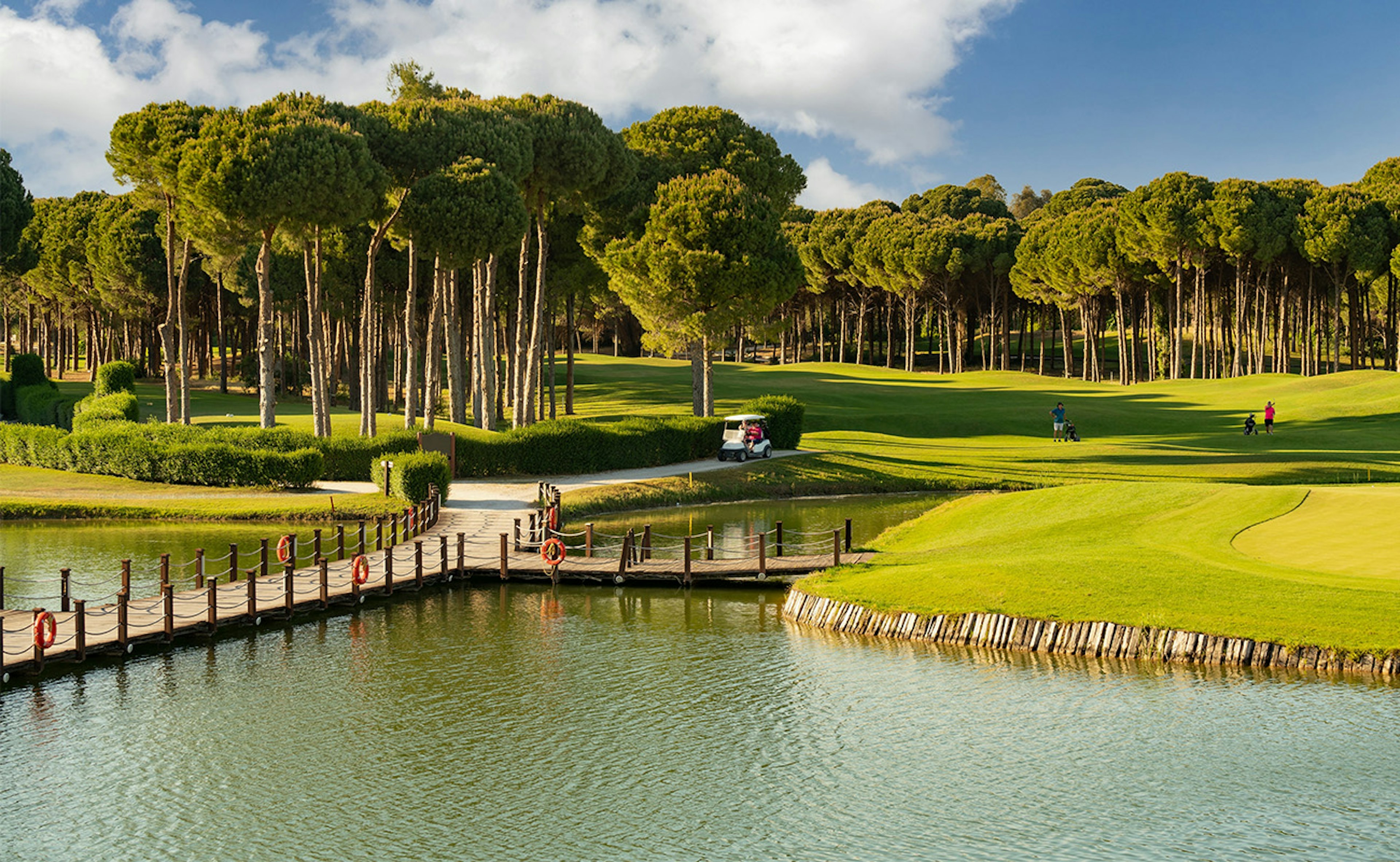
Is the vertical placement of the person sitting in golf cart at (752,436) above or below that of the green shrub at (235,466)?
above

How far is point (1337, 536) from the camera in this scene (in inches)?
1053

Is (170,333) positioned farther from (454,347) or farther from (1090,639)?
(1090,639)

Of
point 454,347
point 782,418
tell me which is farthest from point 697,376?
point 454,347

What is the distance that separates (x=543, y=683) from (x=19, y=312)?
11274 centimetres

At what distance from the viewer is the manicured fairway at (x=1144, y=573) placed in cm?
2075

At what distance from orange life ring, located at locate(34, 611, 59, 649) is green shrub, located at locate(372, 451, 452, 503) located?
19615 mm

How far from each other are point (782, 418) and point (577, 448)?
1237 centimetres

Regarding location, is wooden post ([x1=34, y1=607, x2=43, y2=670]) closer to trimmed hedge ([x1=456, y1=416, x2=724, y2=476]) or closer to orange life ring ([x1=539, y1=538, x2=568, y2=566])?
orange life ring ([x1=539, y1=538, x2=568, y2=566])

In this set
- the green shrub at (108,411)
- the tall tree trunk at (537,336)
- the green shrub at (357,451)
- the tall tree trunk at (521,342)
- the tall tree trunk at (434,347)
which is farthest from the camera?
the tall tree trunk at (521,342)

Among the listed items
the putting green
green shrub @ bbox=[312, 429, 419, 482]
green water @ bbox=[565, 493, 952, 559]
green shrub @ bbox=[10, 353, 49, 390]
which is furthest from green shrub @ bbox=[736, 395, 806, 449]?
green shrub @ bbox=[10, 353, 49, 390]

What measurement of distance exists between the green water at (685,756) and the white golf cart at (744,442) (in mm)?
30582

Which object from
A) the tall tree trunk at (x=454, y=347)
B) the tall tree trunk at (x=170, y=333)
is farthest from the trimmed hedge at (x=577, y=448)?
the tall tree trunk at (x=170, y=333)

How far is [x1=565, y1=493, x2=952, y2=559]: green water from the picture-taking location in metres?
35.4

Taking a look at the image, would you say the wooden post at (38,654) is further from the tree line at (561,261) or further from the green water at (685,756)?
the tree line at (561,261)
